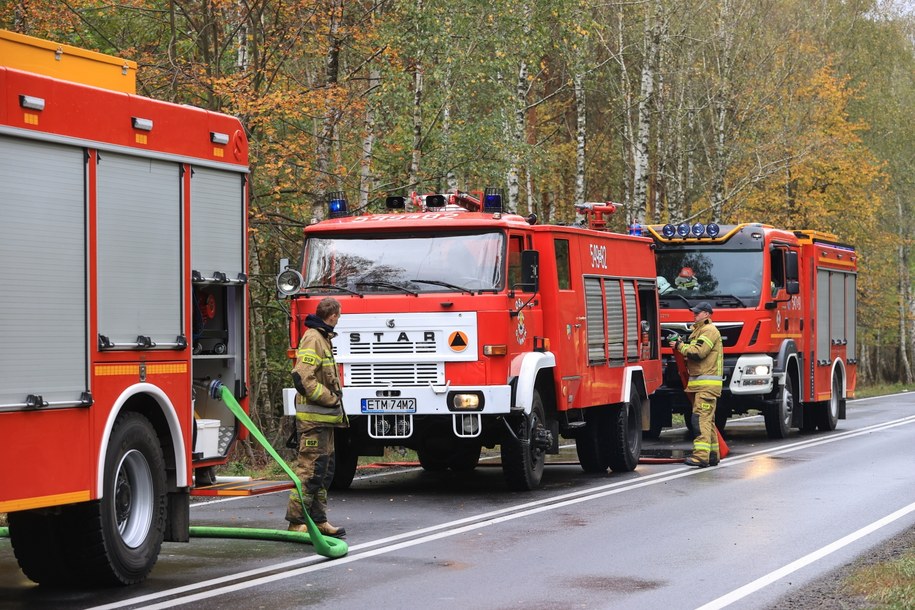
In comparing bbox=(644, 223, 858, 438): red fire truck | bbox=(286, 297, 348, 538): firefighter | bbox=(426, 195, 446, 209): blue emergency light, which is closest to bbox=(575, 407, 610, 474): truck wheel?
bbox=(426, 195, 446, 209): blue emergency light

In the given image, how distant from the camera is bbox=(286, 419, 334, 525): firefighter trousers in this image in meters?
10.8

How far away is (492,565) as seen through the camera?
9781 millimetres

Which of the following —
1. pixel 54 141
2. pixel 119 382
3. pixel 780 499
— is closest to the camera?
pixel 54 141

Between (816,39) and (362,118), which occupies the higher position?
(816,39)

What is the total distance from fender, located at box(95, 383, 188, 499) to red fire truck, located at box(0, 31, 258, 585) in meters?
0.01

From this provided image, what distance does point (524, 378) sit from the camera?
45.6ft

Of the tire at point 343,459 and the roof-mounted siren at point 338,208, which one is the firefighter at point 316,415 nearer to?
the tire at point 343,459

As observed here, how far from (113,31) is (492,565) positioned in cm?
1827

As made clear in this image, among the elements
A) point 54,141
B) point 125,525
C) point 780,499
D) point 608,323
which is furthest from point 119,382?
point 608,323

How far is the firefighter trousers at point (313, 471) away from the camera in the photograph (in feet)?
35.4

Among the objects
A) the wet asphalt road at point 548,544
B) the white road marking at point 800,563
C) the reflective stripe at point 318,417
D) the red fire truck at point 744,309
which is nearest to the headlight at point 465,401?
the wet asphalt road at point 548,544

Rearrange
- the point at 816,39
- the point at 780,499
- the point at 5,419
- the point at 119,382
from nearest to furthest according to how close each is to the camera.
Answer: the point at 5,419
the point at 119,382
the point at 780,499
the point at 816,39

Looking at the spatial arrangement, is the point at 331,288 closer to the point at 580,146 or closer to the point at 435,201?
the point at 435,201

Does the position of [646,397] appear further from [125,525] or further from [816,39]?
[816,39]
